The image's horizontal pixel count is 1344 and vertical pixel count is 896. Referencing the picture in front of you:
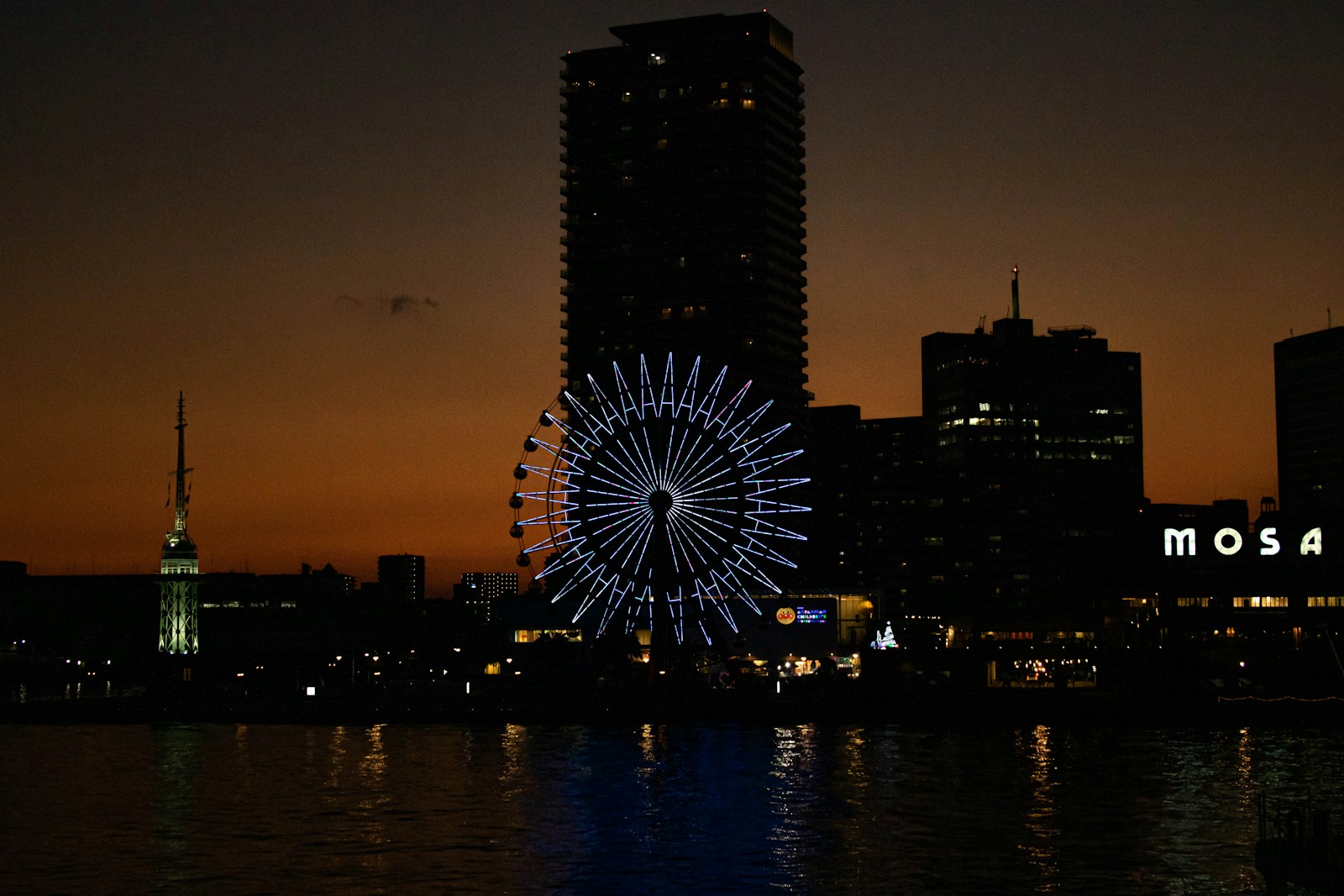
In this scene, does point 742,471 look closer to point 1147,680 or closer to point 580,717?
point 580,717

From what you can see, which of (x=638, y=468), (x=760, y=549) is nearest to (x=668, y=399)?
(x=638, y=468)

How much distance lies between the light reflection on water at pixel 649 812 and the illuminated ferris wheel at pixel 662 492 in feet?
47.1

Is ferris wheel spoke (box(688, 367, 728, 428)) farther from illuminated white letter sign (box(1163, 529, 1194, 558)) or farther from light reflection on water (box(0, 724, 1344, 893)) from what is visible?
illuminated white letter sign (box(1163, 529, 1194, 558))

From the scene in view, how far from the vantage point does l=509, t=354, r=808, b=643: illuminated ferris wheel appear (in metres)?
131

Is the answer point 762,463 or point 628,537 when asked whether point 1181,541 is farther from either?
point 628,537

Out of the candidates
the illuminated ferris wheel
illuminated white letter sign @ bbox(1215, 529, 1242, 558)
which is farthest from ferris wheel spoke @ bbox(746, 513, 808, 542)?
illuminated white letter sign @ bbox(1215, 529, 1242, 558)

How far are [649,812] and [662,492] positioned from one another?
5332 cm

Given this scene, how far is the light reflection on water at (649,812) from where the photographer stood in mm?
61344

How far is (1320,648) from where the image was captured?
17762 cm

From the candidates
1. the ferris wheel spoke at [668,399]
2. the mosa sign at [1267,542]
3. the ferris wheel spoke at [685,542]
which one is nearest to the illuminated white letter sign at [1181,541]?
the mosa sign at [1267,542]

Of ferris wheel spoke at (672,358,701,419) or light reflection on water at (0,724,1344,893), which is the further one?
ferris wheel spoke at (672,358,701,419)

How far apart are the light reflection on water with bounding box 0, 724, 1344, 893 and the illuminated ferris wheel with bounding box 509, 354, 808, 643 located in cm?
1435

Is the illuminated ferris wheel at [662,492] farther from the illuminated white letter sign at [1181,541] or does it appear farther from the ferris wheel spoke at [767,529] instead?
the illuminated white letter sign at [1181,541]

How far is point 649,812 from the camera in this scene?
7956 cm
